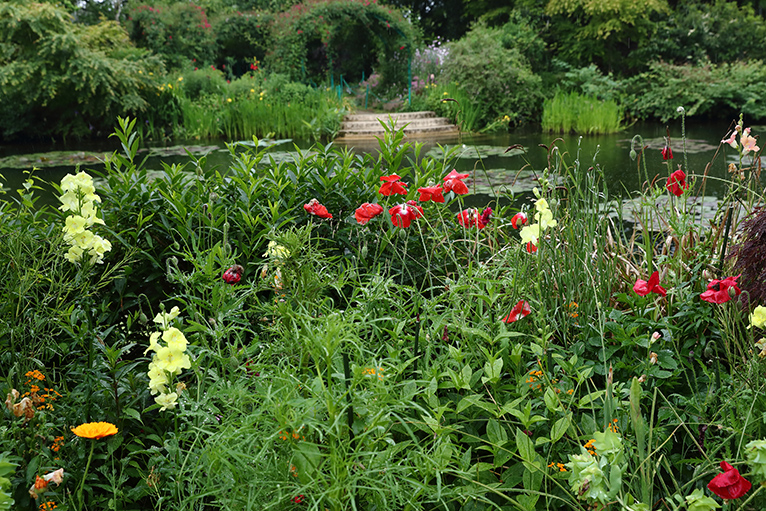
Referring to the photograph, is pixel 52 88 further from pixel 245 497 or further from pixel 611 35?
pixel 611 35

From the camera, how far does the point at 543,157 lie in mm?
7336

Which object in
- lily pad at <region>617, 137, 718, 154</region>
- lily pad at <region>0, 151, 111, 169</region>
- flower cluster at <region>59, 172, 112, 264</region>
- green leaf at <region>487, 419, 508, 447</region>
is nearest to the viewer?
green leaf at <region>487, 419, 508, 447</region>

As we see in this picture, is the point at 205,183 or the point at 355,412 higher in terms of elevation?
the point at 205,183

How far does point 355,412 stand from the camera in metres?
0.96

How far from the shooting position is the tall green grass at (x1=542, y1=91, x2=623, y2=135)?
10.0 metres

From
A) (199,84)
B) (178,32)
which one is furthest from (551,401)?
(178,32)

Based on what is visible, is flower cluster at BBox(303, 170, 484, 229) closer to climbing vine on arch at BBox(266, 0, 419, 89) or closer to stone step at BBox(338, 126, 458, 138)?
stone step at BBox(338, 126, 458, 138)

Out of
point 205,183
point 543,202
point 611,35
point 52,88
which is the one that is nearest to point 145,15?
point 52,88

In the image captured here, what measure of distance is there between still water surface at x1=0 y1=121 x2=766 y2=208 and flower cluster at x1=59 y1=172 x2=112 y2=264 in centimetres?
221

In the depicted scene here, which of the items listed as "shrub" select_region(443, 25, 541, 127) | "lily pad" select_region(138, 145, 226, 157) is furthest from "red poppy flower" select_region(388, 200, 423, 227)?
"shrub" select_region(443, 25, 541, 127)

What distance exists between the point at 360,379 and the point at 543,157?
6872mm

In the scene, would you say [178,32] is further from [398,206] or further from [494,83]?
[398,206]

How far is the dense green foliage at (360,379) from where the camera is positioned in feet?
3.18

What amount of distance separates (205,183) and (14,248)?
82 centimetres
